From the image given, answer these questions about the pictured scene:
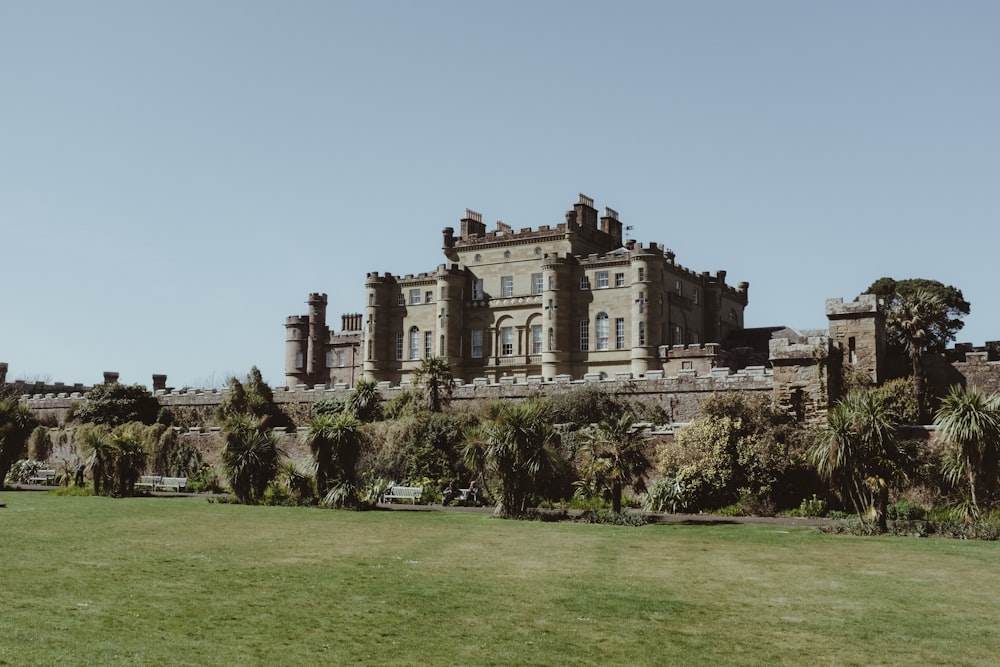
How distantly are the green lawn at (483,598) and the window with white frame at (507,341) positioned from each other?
128ft

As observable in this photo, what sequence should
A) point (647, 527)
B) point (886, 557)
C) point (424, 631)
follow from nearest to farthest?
point (424, 631) < point (886, 557) < point (647, 527)

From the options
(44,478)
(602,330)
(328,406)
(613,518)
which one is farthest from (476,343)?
(613,518)

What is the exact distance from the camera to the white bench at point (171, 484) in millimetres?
45281

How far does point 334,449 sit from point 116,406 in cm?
2789

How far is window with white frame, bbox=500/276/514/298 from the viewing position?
6700cm

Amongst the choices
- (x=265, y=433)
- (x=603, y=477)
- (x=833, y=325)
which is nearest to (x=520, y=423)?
(x=603, y=477)

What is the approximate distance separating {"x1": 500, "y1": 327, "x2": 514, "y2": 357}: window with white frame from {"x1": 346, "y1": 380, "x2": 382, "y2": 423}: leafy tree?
52.4 ft

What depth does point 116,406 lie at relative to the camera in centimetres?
5853

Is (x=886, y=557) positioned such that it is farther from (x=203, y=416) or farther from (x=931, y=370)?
(x=203, y=416)

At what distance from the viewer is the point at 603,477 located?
32188 millimetres

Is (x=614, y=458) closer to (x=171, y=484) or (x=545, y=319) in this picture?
(x=171, y=484)

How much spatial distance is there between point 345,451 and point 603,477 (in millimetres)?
9501

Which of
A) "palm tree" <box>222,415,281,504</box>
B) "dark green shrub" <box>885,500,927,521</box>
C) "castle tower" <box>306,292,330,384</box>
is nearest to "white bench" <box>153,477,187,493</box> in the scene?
"palm tree" <box>222,415,281,504</box>

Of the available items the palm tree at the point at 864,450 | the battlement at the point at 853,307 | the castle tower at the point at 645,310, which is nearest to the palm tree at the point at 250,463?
the palm tree at the point at 864,450
